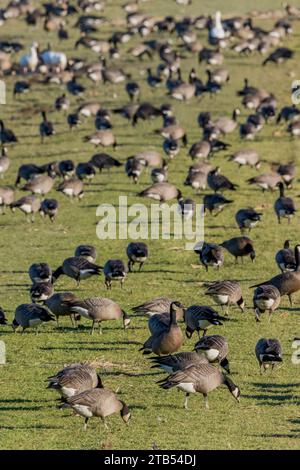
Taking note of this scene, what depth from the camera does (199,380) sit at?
61.7ft

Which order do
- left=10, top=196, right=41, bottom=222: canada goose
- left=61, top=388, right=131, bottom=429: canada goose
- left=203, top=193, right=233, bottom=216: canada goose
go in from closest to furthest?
left=61, top=388, right=131, bottom=429: canada goose
left=203, top=193, right=233, bottom=216: canada goose
left=10, top=196, right=41, bottom=222: canada goose

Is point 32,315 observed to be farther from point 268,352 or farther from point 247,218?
point 247,218

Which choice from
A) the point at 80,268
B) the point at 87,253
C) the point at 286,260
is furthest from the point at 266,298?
the point at 87,253

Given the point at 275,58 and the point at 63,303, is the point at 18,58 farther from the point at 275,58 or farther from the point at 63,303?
the point at 63,303

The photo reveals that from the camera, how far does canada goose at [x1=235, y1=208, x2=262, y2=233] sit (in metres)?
32.2

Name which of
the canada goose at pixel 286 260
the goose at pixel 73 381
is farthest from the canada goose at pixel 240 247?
the goose at pixel 73 381

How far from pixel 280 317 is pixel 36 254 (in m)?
8.83

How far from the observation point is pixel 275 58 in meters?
61.9

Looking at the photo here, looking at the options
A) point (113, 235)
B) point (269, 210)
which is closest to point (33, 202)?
point (113, 235)

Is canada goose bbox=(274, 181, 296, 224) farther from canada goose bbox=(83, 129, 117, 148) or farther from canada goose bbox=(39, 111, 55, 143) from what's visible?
canada goose bbox=(39, 111, 55, 143)

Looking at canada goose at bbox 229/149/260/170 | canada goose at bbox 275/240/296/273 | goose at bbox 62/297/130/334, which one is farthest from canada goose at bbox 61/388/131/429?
canada goose at bbox 229/149/260/170

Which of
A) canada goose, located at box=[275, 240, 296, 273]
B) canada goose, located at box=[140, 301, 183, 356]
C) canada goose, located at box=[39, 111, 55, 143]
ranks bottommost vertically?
canada goose, located at box=[140, 301, 183, 356]

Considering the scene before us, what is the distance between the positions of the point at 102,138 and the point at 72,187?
303 inches

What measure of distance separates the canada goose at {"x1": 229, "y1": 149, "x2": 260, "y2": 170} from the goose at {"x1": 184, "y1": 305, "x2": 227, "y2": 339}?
17954mm
